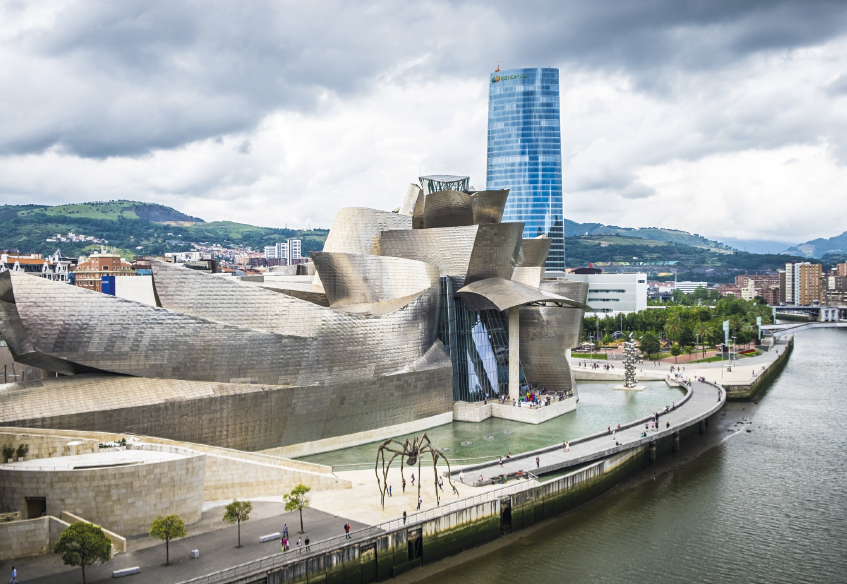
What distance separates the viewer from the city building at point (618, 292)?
110 meters

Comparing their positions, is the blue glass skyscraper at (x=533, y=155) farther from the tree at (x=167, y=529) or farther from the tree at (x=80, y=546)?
the tree at (x=80, y=546)

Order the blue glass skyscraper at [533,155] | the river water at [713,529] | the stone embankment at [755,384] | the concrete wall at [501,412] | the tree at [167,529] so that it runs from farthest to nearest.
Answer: the blue glass skyscraper at [533,155], the stone embankment at [755,384], the concrete wall at [501,412], the river water at [713,529], the tree at [167,529]

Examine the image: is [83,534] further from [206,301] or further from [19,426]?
[206,301]

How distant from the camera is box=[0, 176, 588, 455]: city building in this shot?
26.6 meters

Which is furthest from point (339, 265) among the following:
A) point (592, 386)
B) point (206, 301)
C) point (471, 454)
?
point (592, 386)

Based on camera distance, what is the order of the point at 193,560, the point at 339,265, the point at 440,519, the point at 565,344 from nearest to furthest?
the point at 193,560 → the point at 440,519 → the point at 339,265 → the point at 565,344

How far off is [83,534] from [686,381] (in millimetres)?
48327

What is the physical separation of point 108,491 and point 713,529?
22.0m

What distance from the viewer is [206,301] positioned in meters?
30.0

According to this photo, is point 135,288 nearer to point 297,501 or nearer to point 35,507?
point 35,507

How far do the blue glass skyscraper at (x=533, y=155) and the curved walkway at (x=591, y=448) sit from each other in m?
77.9

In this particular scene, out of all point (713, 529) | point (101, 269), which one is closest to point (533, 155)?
point (101, 269)

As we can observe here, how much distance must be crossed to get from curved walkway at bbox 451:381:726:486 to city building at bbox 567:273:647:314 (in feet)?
220

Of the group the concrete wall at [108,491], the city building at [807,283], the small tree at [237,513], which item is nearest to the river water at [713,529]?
the small tree at [237,513]
